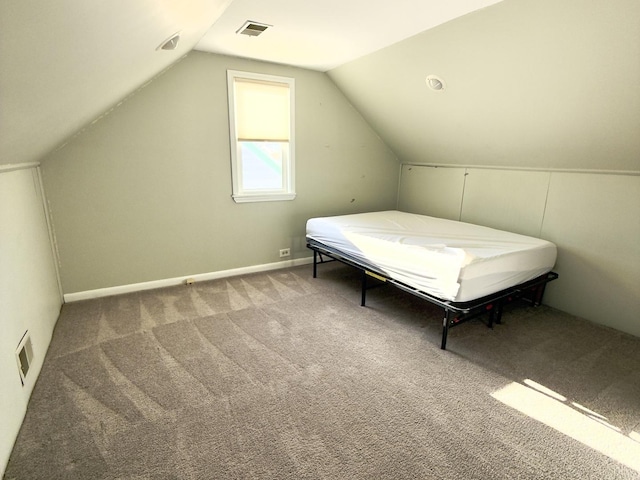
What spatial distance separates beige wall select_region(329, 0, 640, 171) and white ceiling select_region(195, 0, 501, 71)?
0.50 feet

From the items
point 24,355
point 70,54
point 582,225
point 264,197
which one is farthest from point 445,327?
point 24,355

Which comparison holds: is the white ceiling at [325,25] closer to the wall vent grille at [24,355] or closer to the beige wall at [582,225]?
the beige wall at [582,225]

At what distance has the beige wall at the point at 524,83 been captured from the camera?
1.89 meters

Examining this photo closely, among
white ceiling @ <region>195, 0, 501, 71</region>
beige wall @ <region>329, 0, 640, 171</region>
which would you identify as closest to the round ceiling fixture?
beige wall @ <region>329, 0, 640, 171</region>

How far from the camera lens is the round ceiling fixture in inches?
112

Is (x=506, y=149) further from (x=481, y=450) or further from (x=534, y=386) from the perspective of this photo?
(x=481, y=450)

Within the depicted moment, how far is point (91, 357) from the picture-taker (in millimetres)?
2225

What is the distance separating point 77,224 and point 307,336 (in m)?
2.31

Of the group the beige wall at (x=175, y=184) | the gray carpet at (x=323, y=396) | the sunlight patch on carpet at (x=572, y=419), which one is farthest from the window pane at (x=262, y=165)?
the sunlight patch on carpet at (x=572, y=419)

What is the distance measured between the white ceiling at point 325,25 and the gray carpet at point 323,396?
2309mm

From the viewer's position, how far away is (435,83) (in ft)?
9.59

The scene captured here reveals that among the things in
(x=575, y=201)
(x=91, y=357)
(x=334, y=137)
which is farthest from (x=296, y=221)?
(x=575, y=201)

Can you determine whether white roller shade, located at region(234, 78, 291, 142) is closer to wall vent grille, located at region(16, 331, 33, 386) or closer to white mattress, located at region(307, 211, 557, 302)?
white mattress, located at region(307, 211, 557, 302)

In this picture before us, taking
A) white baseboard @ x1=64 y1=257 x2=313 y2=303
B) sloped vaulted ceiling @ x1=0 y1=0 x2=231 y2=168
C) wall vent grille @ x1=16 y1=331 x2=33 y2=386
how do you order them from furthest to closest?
1. white baseboard @ x1=64 y1=257 x2=313 y2=303
2. wall vent grille @ x1=16 y1=331 x2=33 y2=386
3. sloped vaulted ceiling @ x1=0 y1=0 x2=231 y2=168
